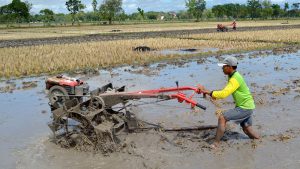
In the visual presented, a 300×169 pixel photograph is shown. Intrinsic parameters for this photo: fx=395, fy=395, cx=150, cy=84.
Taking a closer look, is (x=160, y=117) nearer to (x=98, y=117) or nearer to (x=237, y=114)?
(x=98, y=117)

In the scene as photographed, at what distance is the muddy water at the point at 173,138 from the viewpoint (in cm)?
585

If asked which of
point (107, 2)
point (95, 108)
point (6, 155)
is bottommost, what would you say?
point (6, 155)

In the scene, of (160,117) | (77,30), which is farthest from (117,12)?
(160,117)

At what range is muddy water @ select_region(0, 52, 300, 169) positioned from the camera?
585 cm

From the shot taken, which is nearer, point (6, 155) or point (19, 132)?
point (6, 155)

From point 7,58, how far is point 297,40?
18.7 meters

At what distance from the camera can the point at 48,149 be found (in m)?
6.57

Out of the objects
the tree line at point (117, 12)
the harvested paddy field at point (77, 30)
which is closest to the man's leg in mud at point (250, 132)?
the harvested paddy field at point (77, 30)

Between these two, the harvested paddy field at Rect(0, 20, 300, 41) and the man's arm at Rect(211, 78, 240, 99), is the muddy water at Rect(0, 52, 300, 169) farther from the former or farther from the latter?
the harvested paddy field at Rect(0, 20, 300, 41)

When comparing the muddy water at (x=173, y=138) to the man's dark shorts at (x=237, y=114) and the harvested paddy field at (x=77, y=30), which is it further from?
the harvested paddy field at (x=77, y=30)

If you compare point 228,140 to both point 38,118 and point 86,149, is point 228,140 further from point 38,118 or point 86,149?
point 38,118

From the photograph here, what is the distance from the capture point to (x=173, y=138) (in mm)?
6789

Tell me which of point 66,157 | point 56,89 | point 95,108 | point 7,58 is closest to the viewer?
point 66,157

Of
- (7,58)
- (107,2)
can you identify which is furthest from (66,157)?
(107,2)
